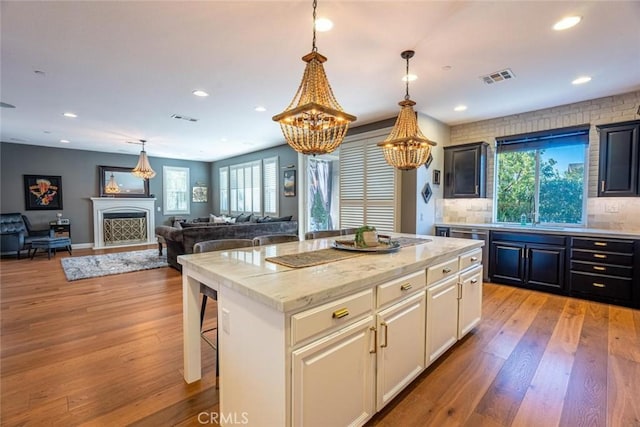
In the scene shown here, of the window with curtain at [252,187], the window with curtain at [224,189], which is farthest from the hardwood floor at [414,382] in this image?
the window with curtain at [224,189]

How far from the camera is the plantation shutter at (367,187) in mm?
5188

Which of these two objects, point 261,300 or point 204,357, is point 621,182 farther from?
point 204,357

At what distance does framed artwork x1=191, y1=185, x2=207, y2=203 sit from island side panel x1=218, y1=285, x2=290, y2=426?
9.56m

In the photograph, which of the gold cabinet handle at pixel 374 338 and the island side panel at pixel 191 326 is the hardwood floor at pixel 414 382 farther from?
the gold cabinet handle at pixel 374 338

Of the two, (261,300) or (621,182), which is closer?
(261,300)

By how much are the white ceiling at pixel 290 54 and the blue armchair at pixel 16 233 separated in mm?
3154

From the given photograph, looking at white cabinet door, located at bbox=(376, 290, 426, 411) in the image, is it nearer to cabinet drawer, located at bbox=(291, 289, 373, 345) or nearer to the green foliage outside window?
cabinet drawer, located at bbox=(291, 289, 373, 345)

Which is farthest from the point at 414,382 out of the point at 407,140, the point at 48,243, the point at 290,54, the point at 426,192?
the point at 48,243

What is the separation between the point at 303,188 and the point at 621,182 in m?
5.29

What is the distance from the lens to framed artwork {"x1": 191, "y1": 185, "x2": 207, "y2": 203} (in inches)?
409

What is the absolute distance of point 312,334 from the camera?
1.37 m

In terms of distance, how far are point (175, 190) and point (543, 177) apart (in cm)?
1002

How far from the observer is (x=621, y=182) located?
12.6 ft

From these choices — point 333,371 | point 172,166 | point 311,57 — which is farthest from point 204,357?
point 172,166
